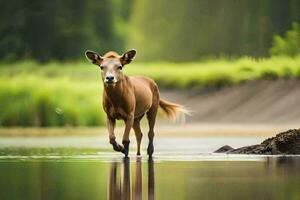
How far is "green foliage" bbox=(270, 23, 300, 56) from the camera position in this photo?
25.7m

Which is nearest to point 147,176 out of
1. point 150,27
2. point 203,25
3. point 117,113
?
point 117,113

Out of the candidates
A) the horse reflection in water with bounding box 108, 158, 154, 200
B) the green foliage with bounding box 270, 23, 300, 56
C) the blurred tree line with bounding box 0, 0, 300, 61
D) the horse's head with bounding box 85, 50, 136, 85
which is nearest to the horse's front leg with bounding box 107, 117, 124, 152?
the horse's head with bounding box 85, 50, 136, 85

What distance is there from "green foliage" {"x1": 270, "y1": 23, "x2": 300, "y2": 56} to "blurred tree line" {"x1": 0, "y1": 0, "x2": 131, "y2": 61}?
3324 mm

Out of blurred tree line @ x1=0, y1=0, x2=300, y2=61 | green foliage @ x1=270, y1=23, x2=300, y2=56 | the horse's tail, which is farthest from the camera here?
blurred tree line @ x1=0, y1=0, x2=300, y2=61

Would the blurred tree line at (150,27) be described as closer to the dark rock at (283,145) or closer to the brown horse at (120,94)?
the dark rock at (283,145)

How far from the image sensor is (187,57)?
26625mm

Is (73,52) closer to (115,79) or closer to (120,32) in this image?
(120,32)

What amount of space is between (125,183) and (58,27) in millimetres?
20784

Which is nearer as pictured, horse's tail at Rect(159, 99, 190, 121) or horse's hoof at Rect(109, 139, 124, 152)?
horse's hoof at Rect(109, 139, 124, 152)

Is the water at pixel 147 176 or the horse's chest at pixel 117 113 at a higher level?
the horse's chest at pixel 117 113

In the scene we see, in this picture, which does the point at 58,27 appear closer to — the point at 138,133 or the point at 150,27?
the point at 150,27

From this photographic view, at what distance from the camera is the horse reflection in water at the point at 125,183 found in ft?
29.0

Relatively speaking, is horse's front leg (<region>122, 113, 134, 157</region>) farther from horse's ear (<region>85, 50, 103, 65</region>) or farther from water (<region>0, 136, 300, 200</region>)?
horse's ear (<region>85, 50, 103, 65</region>)

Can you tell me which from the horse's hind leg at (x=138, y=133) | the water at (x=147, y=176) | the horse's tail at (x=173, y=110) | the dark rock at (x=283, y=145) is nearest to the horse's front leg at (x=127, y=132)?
the water at (x=147, y=176)
